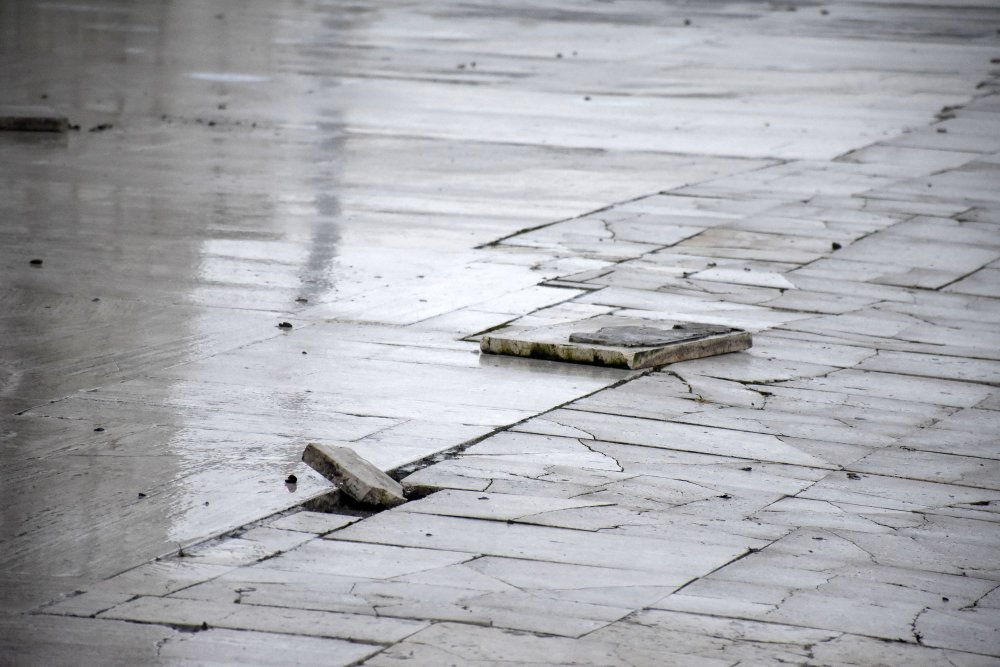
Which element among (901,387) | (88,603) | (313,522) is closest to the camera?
(88,603)

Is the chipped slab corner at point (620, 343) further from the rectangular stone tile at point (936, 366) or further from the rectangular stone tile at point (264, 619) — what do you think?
the rectangular stone tile at point (264, 619)

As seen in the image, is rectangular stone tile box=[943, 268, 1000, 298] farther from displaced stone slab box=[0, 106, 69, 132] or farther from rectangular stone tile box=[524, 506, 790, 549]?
displaced stone slab box=[0, 106, 69, 132]

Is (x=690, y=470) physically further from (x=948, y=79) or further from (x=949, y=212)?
(x=948, y=79)

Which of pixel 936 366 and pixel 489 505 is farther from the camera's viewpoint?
pixel 936 366

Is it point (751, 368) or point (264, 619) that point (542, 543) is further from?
point (751, 368)

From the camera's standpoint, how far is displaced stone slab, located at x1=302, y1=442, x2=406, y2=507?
612cm

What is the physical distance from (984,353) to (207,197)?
591cm

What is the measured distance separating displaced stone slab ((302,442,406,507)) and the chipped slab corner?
2006 millimetres

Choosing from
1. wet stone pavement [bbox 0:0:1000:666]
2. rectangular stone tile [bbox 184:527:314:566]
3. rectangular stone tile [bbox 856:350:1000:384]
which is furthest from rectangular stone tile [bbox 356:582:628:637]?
rectangular stone tile [bbox 856:350:1000:384]

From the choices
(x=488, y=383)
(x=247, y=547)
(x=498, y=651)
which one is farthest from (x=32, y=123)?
(x=498, y=651)

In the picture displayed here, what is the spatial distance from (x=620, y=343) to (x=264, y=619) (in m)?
3.66

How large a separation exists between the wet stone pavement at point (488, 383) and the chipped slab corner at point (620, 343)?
0.28 feet

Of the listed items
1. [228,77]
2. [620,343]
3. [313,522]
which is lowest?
[313,522]

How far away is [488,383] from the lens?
25.8ft
